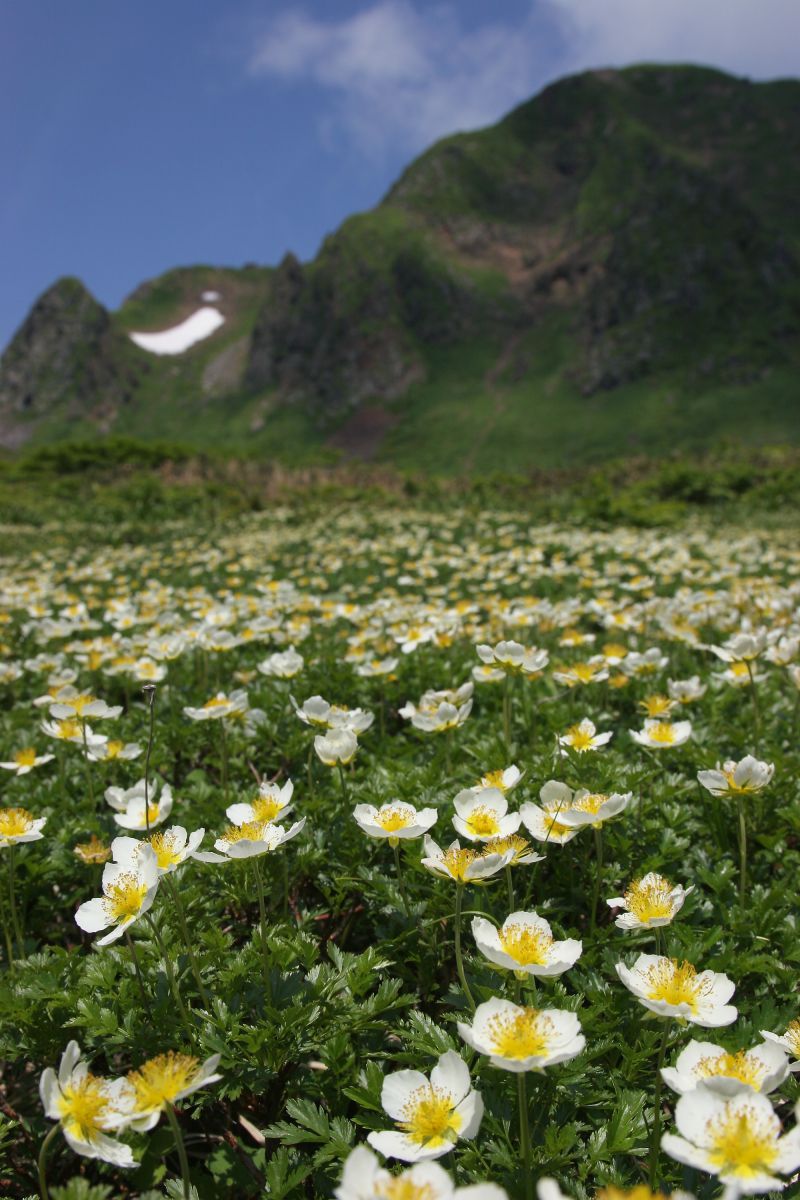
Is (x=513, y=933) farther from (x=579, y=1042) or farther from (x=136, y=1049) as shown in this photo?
(x=136, y=1049)

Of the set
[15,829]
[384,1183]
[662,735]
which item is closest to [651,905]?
[384,1183]

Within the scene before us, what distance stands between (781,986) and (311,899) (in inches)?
55.2

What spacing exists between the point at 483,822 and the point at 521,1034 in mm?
675

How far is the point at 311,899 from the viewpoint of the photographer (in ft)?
7.70

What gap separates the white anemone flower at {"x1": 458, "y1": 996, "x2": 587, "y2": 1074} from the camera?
115 centimetres

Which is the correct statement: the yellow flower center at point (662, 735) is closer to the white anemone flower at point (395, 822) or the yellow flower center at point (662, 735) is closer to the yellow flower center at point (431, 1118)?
the white anemone flower at point (395, 822)

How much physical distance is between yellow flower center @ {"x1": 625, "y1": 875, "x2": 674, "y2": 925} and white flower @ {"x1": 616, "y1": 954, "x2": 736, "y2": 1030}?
0.11 meters

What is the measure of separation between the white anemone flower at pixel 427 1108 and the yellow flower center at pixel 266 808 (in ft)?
2.69

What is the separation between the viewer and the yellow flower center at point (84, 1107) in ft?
3.64

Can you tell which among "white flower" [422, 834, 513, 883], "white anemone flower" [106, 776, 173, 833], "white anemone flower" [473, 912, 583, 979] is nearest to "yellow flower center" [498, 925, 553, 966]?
"white anemone flower" [473, 912, 583, 979]

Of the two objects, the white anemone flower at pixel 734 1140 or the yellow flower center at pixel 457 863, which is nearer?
the white anemone flower at pixel 734 1140

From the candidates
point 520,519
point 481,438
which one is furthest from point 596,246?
point 520,519

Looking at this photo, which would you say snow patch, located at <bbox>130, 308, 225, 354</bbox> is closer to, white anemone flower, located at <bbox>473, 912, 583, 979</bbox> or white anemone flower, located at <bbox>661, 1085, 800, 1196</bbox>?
white anemone flower, located at <bbox>473, 912, 583, 979</bbox>

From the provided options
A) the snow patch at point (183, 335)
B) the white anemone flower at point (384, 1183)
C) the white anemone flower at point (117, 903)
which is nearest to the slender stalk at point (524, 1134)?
the white anemone flower at point (384, 1183)
